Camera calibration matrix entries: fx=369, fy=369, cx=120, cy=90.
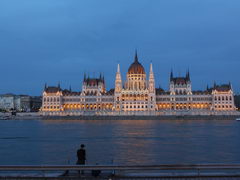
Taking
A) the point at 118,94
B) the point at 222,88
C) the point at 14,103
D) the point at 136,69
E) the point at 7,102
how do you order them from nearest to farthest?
the point at 118,94 < the point at 222,88 < the point at 136,69 < the point at 7,102 < the point at 14,103

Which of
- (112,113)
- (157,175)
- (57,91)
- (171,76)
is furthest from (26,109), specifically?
(157,175)

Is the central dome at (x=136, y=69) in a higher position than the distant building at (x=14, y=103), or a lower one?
higher

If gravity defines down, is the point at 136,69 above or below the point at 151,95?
above

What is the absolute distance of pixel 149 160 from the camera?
81.1 ft

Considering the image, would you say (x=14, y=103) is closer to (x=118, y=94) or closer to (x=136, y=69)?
(x=118, y=94)

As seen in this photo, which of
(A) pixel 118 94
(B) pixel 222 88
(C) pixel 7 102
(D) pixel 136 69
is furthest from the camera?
(C) pixel 7 102

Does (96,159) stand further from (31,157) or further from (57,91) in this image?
(57,91)

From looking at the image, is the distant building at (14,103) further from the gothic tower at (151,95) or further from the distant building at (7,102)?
the gothic tower at (151,95)

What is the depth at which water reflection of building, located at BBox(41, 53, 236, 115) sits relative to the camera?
466 feet

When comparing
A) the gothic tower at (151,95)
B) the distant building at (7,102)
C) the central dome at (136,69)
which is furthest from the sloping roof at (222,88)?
the distant building at (7,102)

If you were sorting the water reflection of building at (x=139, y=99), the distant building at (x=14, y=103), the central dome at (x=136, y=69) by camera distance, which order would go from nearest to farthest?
the water reflection of building at (x=139, y=99) < the central dome at (x=136, y=69) < the distant building at (x=14, y=103)

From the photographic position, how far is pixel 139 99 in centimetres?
14425

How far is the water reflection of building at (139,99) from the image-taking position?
142 meters

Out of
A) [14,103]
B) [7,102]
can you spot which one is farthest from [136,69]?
[7,102]
